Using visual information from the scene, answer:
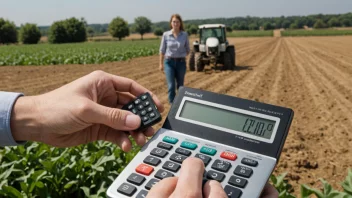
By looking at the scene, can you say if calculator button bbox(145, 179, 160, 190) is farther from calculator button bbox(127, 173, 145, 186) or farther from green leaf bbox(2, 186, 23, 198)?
green leaf bbox(2, 186, 23, 198)

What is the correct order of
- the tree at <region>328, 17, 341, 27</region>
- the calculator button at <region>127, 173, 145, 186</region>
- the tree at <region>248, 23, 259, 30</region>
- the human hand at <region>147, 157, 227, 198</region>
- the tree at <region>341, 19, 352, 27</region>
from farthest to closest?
the tree at <region>248, 23, 259, 30</region>
the tree at <region>328, 17, 341, 27</region>
the tree at <region>341, 19, 352, 27</region>
the calculator button at <region>127, 173, 145, 186</region>
the human hand at <region>147, 157, 227, 198</region>

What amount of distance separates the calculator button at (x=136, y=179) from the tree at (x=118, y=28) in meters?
95.6

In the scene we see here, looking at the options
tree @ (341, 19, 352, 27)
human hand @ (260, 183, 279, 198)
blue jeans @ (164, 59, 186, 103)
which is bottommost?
tree @ (341, 19, 352, 27)

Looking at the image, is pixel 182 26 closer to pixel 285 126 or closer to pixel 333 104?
pixel 333 104

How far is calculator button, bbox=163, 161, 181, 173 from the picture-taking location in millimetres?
1359

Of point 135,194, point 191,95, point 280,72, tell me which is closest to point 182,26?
point 191,95

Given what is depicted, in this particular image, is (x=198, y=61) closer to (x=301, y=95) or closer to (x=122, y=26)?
(x=301, y=95)

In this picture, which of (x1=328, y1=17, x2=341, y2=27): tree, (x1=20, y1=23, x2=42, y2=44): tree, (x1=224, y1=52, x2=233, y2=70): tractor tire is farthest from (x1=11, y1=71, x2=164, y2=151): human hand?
(x1=328, y1=17, x2=341, y2=27): tree

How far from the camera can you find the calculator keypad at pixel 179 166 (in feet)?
4.19

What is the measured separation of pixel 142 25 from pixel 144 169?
11770cm

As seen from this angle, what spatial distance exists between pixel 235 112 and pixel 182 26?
228 inches

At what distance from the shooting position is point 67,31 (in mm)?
80312

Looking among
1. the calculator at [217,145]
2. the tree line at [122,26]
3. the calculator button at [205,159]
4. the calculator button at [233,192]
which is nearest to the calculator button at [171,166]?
the calculator at [217,145]

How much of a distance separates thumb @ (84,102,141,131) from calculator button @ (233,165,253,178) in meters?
0.55
